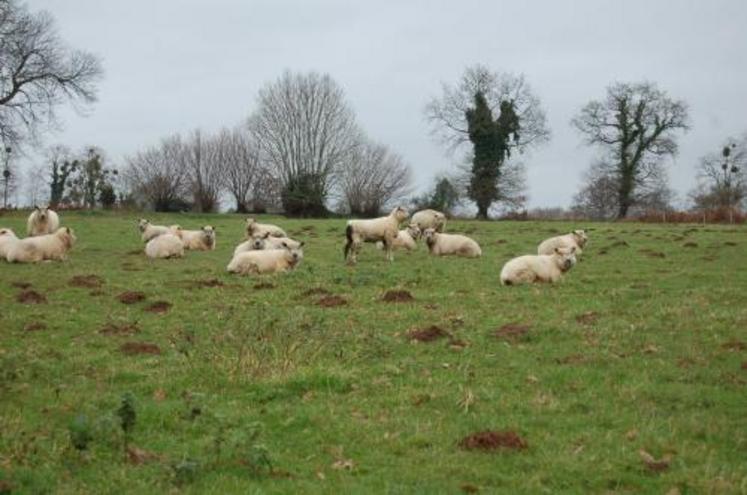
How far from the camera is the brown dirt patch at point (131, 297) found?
60.1ft

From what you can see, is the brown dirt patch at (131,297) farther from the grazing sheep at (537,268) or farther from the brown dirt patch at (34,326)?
the grazing sheep at (537,268)

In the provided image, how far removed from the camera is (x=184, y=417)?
31.3 feet

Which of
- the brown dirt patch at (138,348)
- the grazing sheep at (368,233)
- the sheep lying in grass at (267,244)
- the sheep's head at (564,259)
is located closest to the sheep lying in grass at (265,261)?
the sheep lying in grass at (267,244)

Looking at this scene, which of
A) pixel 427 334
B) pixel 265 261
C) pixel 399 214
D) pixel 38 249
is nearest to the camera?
pixel 427 334

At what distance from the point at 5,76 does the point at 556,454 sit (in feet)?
180

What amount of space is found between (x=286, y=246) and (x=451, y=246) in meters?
7.19

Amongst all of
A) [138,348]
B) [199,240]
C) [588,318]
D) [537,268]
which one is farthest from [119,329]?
[199,240]

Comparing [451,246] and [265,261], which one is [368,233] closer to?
[451,246]

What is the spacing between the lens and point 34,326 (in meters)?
15.1

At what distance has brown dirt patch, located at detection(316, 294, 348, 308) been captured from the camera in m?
17.5

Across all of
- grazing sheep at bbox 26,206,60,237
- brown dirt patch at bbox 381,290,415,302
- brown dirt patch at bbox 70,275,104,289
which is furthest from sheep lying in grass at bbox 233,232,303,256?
grazing sheep at bbox 26,206,60,237

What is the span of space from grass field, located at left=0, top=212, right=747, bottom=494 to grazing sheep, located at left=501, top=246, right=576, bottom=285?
1074 millimetres

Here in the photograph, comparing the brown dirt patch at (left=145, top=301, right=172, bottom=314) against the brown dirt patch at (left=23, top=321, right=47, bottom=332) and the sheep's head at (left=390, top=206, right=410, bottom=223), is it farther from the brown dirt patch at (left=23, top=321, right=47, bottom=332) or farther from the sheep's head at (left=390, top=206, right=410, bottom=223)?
the sheep's head at (left=390, top=206, right=410, bottom=223)

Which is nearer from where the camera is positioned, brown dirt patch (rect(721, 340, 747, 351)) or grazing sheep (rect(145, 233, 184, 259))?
brown dirt patch (rect(721, 340, 747, 351))
